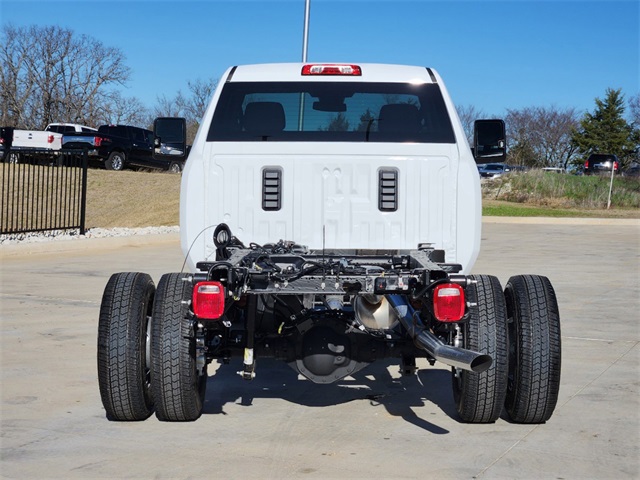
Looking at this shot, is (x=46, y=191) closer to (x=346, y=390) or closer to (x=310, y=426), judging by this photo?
(x=346, y=390)

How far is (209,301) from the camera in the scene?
17.3ft

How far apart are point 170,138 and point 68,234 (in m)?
12.9

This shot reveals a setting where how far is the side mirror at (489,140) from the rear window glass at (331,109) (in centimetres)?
57

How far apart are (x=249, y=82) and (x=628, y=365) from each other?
377cm

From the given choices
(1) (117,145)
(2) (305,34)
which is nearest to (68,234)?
(2) (305,34)

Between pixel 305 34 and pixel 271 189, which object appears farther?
pixel 305 34

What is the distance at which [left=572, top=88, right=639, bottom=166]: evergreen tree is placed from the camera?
226 feet

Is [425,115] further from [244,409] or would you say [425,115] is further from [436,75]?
[244,409]

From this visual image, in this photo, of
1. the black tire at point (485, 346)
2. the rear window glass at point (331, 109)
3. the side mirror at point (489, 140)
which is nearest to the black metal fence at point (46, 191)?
the rear window glass at point (331, 109)

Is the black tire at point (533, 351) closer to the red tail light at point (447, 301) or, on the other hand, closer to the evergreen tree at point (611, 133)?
the red tail light at point (447, 301)

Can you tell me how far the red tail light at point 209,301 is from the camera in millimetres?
5254

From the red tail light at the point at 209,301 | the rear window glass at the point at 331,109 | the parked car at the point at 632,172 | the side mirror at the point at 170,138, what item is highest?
the parked car at the point at 632,172

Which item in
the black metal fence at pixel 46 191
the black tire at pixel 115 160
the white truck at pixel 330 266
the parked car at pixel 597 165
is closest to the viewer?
the white truck at pixel 330 266

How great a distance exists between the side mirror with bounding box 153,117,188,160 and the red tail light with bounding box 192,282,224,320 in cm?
289
